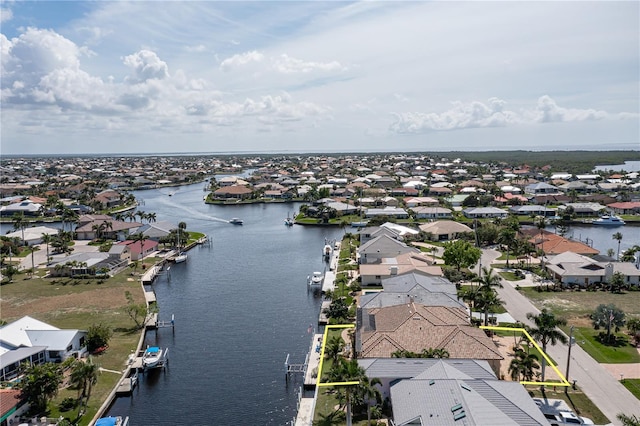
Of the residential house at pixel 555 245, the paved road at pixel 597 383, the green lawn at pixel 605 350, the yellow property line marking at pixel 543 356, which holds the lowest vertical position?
the paved road at pixel 597 383

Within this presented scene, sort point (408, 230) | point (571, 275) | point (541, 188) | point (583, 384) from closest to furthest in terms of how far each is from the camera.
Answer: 1. point (583, 384)
2. point (571, 275)
3. point (408, 230)
4. point (541, 188)

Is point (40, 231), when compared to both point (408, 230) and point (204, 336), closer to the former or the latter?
point (204, 336)

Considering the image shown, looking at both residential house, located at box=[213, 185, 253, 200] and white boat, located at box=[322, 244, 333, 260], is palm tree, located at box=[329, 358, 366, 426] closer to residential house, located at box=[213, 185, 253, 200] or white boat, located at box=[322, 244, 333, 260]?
white boat, located at box=[322, 244, 333, 260]

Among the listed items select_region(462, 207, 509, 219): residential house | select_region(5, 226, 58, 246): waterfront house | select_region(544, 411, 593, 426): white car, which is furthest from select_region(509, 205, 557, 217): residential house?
select_region(5, 226, 58, 246): waterfront house

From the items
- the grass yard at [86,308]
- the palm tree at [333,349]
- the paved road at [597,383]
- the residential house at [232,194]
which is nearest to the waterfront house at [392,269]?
the paved road at [597,383]

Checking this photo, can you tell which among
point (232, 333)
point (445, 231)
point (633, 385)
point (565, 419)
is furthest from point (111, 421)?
point (445, 231)

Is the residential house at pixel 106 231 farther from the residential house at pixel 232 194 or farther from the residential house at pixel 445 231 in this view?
the residential house at pixel 232 194

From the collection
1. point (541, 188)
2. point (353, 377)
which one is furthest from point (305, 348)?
point (541, 188)
